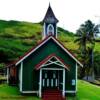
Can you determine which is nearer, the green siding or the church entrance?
the green siding

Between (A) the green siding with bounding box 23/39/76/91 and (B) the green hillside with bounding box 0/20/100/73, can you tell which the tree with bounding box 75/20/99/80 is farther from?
(A) the green siding with bounding box 23/39/76/91

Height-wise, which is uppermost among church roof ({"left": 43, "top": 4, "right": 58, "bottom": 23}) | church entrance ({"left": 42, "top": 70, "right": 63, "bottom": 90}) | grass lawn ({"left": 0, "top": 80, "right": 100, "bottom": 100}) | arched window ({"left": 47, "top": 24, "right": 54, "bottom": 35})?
church roof ({"left": 43, "top": 4, "right": 58, "bottom": 23})

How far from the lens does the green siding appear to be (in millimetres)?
47312

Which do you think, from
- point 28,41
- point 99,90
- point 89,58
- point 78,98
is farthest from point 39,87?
point 28,41

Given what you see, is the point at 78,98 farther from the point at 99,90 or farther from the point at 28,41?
the point at 28,41

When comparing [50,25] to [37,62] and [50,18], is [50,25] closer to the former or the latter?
[50,18]

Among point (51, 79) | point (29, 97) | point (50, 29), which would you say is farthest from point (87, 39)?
point (29, 97)

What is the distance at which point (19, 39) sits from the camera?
146000mm

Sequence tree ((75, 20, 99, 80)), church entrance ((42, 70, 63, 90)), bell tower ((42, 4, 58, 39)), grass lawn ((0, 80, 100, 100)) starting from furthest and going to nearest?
tree ((75, 20, 99, 80))
bell tower ((42, 4, 58, 39))
church entrance ((42, 70, 63, 90))
grass lawn ((0, 80, 100, 100))

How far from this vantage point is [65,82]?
48500 millimetres

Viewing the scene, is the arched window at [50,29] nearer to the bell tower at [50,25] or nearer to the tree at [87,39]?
the bell tower at [50,25]

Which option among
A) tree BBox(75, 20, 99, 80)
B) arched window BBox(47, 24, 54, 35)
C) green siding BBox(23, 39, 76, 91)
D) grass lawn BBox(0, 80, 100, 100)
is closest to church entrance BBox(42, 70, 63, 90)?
green siding BBox(23, 39, 76, 91)

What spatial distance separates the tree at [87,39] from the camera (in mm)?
94562

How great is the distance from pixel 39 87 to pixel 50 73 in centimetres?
207
